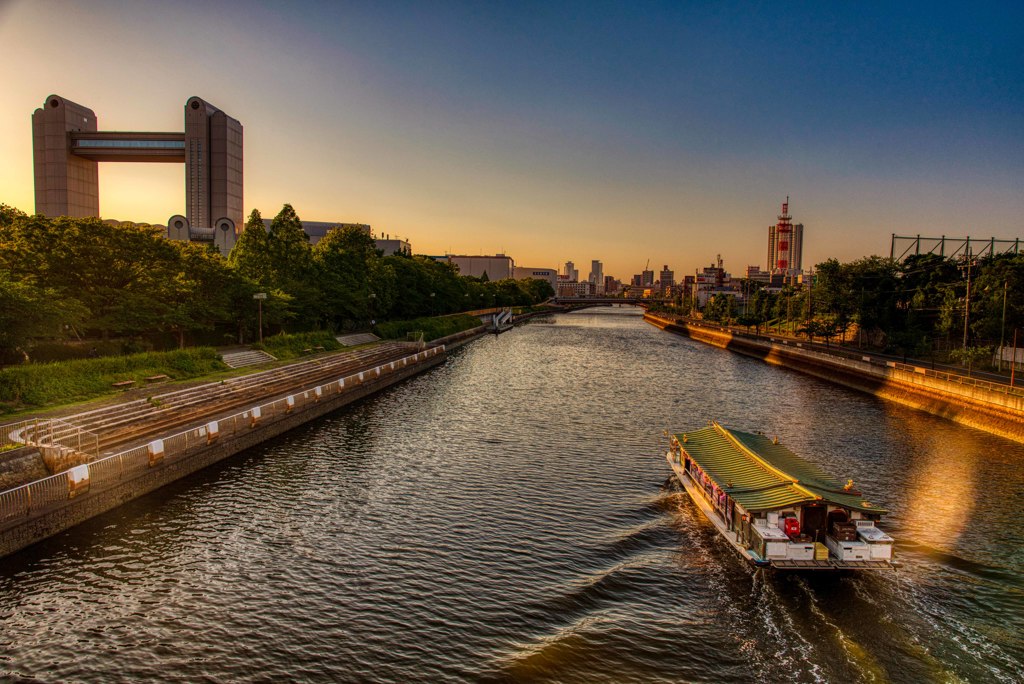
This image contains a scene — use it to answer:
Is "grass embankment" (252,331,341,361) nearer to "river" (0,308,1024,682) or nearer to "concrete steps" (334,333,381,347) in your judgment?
"concrete steps" (334,333,381,347)

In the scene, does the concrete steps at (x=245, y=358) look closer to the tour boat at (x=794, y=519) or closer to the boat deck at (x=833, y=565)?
the tour boat at (x=794, y=519)

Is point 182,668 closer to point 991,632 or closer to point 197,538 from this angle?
point 197,538

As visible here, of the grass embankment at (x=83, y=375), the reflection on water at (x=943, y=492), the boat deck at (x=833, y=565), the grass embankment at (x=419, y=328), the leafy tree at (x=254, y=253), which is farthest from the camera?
the grass embankment at (x=419, y=328)

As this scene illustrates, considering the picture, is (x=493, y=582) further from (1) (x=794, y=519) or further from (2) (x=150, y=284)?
(2) (x=150, y=284)

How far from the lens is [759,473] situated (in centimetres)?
2452

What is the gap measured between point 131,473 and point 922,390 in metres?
60.2

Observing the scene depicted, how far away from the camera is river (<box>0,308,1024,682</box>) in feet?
53.5

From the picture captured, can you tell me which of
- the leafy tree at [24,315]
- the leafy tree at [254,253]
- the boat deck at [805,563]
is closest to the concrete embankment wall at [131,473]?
the leafy tree at [24,315]

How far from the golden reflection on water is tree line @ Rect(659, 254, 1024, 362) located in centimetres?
1994

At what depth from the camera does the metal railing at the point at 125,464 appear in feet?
70.0

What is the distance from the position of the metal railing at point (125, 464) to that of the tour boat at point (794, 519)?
82.1 ft

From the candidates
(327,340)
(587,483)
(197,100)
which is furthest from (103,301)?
(197,100)

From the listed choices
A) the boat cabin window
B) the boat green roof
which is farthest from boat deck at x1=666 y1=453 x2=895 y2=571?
the boat green roof

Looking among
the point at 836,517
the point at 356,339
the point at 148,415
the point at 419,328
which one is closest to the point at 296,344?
the point at 356,339
